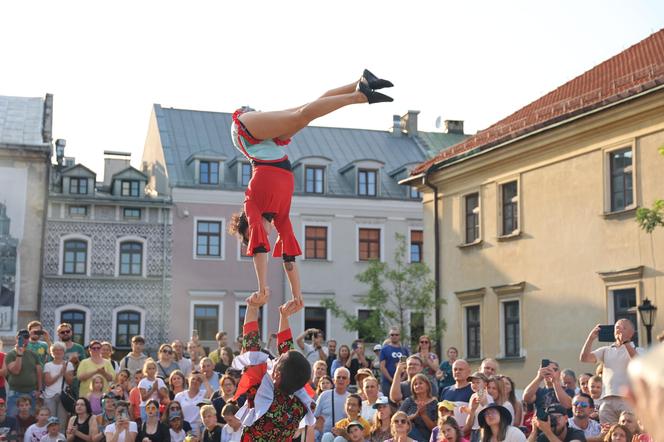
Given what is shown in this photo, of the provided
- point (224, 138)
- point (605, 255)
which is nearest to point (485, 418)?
point (605, 255)

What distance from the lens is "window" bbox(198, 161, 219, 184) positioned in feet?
111

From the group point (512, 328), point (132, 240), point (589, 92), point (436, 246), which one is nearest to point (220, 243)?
point (132, 240)

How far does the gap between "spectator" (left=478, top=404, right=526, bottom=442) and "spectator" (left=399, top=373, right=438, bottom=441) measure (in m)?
1.15

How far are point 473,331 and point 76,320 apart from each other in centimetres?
1414

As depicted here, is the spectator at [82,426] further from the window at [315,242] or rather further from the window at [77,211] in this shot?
the window at [315,242]

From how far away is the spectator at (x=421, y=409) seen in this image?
934 cm

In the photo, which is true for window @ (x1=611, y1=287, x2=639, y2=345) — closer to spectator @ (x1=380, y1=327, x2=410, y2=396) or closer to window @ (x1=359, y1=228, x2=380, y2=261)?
spectator @ (x1=380, y1=327, x2=410, y2=396)

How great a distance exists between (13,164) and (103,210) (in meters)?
4.34

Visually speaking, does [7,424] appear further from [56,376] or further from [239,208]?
[239,208]

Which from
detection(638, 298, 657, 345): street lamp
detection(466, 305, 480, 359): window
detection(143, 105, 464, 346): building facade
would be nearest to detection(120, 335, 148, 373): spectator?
detection(638, 298, 657, 345): street lamp

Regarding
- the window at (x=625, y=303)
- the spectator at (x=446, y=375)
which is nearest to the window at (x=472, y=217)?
the window at (x=625, y=303)

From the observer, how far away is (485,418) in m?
8.21

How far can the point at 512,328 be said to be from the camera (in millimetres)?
22141

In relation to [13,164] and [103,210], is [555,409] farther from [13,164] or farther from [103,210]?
[103,210]
